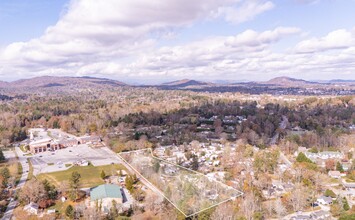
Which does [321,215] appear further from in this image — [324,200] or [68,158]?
[68,158]

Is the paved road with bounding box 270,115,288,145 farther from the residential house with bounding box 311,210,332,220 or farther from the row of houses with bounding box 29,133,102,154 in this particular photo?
the row of houses with bounding box 29,133,102,154

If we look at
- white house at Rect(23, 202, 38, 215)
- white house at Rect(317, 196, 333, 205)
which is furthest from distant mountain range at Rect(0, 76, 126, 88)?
white house at Rect(317, 196, 333, 205)

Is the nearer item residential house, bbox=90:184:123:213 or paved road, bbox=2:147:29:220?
paved road, bbox=2:147:29:220

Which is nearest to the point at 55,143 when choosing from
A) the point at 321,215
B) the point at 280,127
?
the point at 321,215

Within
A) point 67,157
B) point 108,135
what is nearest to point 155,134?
point 108,135

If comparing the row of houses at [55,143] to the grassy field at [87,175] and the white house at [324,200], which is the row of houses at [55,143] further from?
the white house at [324,200]

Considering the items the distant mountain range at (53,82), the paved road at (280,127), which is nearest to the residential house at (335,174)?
the paved road at (280,127)

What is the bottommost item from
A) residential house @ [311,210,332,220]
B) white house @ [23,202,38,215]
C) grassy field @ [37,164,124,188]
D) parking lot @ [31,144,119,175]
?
parking lot @ [31,144,119,175]

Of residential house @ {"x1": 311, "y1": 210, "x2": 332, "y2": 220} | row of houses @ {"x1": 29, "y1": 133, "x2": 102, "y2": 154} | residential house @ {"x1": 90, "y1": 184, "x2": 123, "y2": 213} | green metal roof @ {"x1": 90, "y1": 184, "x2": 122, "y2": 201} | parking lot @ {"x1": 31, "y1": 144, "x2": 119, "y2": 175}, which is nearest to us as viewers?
residential house @ {"x1": 311, "y1": 210, "x2": 332, "y2": 220}
